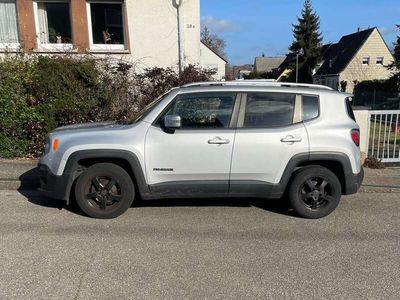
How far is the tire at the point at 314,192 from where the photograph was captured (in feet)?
17.8

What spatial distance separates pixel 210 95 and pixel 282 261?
89.1 inches

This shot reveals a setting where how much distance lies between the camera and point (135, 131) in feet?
17.4

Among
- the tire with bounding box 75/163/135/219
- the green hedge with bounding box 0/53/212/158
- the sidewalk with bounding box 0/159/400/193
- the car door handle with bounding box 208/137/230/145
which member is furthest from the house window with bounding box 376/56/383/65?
the tire with bounding box 75/163/135/219

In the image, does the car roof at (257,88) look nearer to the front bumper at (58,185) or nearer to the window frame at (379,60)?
the front bumper at (58,185)

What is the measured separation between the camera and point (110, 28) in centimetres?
1115

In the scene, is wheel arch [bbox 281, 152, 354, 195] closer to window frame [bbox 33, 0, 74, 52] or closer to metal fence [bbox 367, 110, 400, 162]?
metal fence [bbox 367, 110, 400, 162]

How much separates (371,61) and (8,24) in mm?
53565

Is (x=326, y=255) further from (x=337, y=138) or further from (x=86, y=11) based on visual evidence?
(x=86, y=11)

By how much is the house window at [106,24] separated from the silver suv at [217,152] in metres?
6.20

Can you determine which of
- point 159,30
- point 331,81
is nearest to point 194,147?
point 159,30

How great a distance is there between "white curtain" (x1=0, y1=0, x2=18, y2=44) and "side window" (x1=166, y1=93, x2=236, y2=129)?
7480 mm

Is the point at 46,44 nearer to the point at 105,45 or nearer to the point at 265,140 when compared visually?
the point at 105,45

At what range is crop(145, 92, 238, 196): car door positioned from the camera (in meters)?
5.25

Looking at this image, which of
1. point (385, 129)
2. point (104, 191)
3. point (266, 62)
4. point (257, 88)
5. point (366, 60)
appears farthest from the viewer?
point (266, 62)
